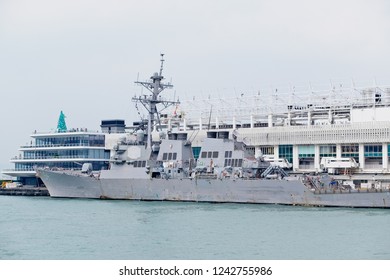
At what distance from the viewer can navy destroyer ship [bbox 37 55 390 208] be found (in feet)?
168

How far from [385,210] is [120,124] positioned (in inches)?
1820

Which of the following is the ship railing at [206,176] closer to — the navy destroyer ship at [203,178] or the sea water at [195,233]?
the navy destroyer ship at [203,178]

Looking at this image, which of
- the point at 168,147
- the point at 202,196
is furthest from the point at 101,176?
the point at 202,196

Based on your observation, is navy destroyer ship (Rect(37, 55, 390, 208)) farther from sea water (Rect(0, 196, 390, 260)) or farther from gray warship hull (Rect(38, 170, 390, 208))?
sea water (Rect(0, 196, 390, 260))

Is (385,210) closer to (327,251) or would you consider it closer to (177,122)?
(327,251)

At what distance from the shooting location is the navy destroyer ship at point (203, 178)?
51281 millimetres

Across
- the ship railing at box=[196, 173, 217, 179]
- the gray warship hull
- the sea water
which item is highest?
the ship railing at box=[196, 173, 217, 179]

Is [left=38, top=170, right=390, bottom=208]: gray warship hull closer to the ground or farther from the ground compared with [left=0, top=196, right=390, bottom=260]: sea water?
farther from the ground

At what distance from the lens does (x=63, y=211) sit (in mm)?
47875

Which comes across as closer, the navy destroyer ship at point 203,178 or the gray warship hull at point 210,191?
the gray warship hull at point 210,191

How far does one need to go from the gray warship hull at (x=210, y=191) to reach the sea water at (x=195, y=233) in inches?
77.8

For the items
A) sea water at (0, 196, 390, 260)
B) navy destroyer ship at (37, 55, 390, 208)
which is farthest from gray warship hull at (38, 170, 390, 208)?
sea water at (0, 196, 390, 260)

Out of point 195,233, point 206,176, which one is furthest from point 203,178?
point 195,233

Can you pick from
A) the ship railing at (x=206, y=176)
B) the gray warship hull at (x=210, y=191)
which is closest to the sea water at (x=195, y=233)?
the gray warship hull at (x=210, y=191)
